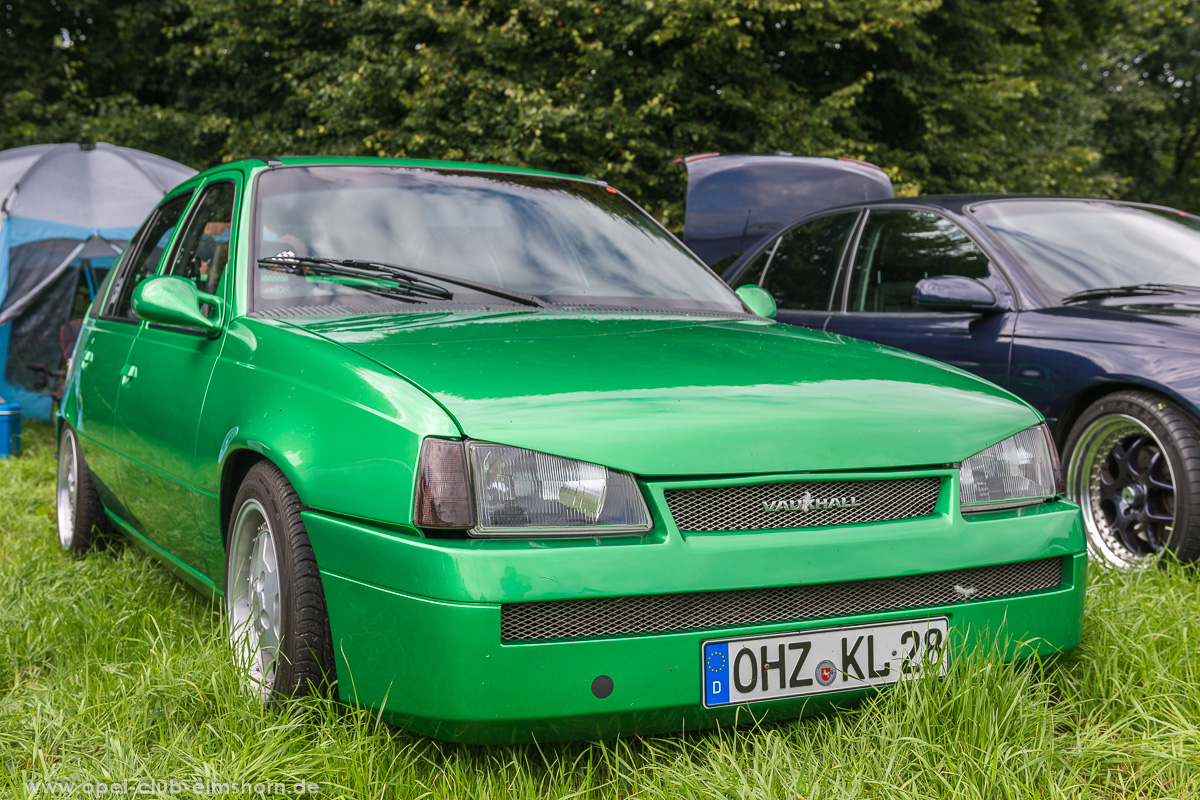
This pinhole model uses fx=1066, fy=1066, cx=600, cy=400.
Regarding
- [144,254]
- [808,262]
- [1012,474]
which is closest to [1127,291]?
[808,262]

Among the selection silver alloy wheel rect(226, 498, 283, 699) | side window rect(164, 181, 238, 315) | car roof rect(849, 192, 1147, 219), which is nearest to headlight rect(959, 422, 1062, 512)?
silver alloy wheel rect(226, 498, 283, 699)

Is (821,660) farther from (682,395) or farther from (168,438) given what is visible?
(168,438)

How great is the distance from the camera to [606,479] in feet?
6.61

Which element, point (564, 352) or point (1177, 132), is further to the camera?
point (1177, 132)

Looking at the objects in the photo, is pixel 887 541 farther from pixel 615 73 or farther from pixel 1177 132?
pixel 1177 132

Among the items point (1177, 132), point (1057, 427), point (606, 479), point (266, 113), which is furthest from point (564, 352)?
point (1177, 132)

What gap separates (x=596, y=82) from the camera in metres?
13.9

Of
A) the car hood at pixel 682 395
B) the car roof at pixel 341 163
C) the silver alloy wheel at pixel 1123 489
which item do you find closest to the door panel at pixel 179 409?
the car roof at pixel 341 163

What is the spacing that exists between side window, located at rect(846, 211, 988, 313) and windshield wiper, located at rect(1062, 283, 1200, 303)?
0.45 meters

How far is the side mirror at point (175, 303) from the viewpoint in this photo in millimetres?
2922

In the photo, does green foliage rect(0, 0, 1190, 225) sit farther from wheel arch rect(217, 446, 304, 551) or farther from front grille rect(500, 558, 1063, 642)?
front grille rect(500, 558, 1063, 642)

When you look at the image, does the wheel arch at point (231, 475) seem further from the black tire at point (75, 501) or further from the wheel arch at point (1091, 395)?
A: the wheel arch at point (1091, 395)

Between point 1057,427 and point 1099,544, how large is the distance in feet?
1.53

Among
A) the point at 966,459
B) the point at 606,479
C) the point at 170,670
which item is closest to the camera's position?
the point at 606,479
